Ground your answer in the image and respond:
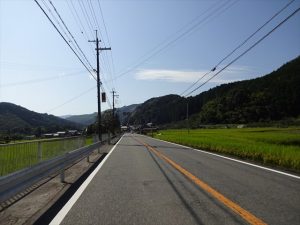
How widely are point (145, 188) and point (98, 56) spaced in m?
38.9

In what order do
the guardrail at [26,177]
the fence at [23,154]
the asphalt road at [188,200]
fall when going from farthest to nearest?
the fence at [23,154]
the asphalt road at [188,200]
the guardrail at [26,177]

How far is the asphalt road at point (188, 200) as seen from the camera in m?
7.09

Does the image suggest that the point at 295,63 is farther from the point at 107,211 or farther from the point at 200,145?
the point at 107,211

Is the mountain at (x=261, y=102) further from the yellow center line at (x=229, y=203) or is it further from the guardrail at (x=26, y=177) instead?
the guardrail at (x=26, y=177)

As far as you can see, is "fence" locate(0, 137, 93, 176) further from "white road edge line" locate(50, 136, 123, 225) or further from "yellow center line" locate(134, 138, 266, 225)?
"yellow center line" locate(134, 138, 266, 225)

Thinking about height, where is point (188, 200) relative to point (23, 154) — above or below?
below

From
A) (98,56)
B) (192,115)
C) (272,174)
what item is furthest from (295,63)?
(272,174)

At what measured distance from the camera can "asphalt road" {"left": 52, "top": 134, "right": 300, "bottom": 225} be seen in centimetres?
709

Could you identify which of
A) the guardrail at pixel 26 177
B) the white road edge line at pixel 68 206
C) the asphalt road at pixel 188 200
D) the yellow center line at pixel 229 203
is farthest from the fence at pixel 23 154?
the yellow center line at pixel 229 203

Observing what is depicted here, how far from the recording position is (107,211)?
779 centimetres

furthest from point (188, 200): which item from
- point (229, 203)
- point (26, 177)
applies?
point (26, 177)

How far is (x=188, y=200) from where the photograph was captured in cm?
880

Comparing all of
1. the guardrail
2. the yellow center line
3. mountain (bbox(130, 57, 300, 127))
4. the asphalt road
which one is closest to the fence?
the guardrail

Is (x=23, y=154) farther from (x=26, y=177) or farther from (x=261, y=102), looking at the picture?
(x=261, y=102)
